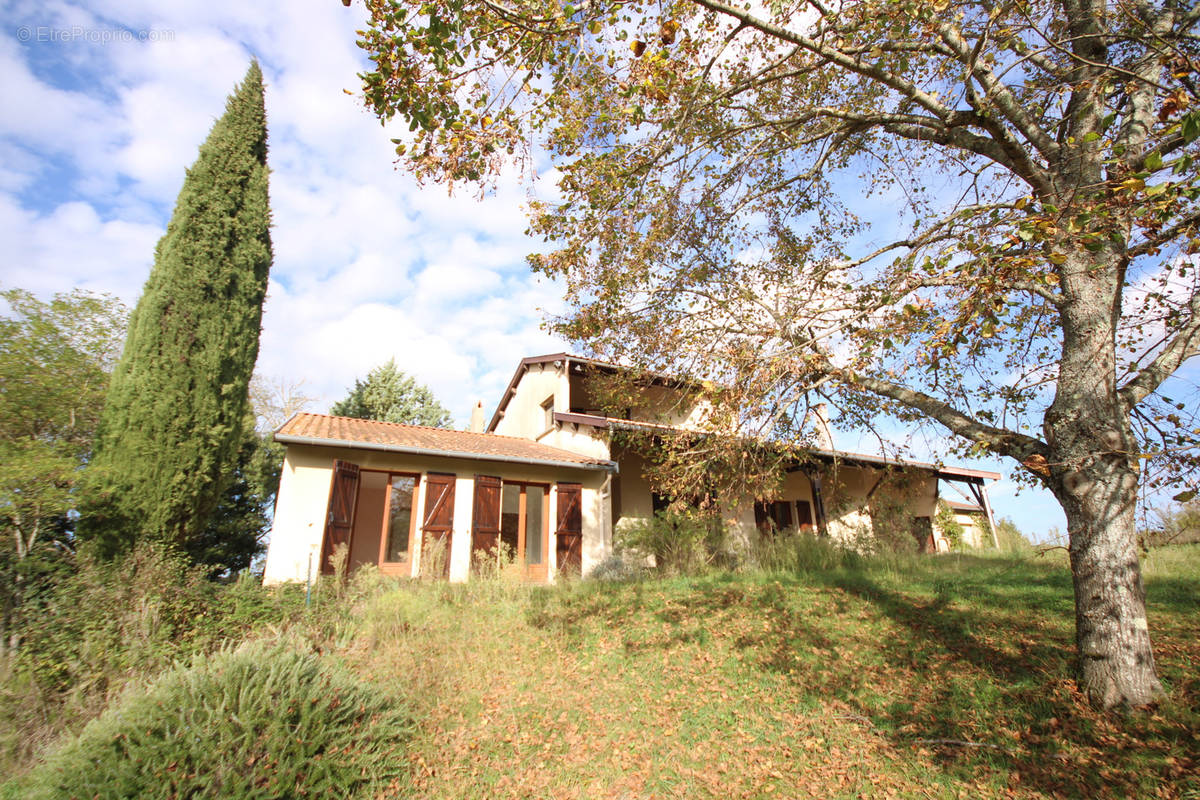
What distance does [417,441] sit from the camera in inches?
418

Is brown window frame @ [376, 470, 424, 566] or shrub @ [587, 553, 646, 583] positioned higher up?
brown window frame @ [376, 470, 424, 566]

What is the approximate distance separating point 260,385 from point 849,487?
20.5 meters

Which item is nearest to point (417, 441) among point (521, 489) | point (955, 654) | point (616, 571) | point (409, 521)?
point (409, 521)

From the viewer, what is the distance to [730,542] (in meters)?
11.6

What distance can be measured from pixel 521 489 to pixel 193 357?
6.26m

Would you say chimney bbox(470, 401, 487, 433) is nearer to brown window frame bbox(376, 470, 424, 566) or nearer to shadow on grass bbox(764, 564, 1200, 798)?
brown window frame bbox(376, 470, 424, 566)

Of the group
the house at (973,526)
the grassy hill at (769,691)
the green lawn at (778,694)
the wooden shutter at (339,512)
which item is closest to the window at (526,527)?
the wooden shutter at (339,512)

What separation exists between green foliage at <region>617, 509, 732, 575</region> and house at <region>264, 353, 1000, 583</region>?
1.59 ft

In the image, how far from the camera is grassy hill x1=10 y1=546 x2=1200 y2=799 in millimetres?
3979

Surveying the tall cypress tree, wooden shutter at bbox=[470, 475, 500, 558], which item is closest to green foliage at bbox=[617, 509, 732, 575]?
wooden shutter at bbox=[470, 475, 500, 558]

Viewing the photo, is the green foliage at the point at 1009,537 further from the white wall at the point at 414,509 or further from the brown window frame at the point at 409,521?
the brown window frame at the point at 409,521

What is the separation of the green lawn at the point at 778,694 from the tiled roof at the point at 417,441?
2.94m

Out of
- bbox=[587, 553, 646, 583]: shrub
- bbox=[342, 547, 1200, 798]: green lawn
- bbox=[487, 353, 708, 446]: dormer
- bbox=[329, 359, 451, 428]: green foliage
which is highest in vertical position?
bbox=[329, 359, 451, 428]: green foliage

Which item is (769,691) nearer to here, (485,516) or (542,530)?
(485,516)
